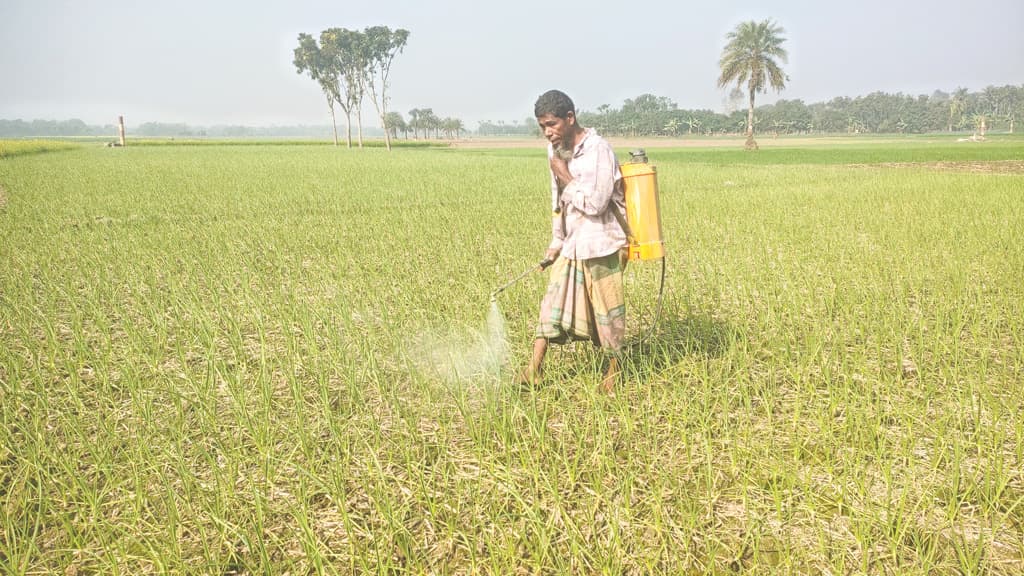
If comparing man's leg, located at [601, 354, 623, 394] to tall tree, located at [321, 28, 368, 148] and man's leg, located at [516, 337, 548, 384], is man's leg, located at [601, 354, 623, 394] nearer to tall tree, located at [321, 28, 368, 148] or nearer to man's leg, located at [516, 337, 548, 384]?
man's leg, located at [516, 337, 548, 384]

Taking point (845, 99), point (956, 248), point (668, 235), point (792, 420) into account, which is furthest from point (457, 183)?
point (845, 99)

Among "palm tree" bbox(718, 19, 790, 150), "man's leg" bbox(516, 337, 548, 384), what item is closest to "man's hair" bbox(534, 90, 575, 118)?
"man's leg" bbox(516, 337, 548, 384)

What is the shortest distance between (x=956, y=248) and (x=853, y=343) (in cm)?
320

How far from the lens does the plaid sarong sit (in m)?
2.60

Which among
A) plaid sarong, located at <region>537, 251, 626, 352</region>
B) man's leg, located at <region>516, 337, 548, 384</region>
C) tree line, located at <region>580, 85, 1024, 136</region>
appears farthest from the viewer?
tree line, located at <region>580, 85, 1024, 136</region>

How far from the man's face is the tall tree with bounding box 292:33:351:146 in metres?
54.1

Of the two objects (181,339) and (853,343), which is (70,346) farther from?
(853,343)

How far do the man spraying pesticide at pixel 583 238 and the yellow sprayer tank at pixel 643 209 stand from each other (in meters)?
0.02

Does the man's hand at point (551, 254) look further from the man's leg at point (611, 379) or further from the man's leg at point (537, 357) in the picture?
the man's leg at point (611, 379)

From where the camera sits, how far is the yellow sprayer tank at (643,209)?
240 centimetres

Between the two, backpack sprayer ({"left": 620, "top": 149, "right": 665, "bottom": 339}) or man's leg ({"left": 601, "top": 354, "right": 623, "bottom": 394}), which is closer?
backpack sprayer ({"left": 620, "top": 149, "right": 665, "bottom": 339})

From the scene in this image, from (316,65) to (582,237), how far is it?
5878cm

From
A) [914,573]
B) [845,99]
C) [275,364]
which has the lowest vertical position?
[914,573]

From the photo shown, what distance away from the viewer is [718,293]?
4469 millimetres
